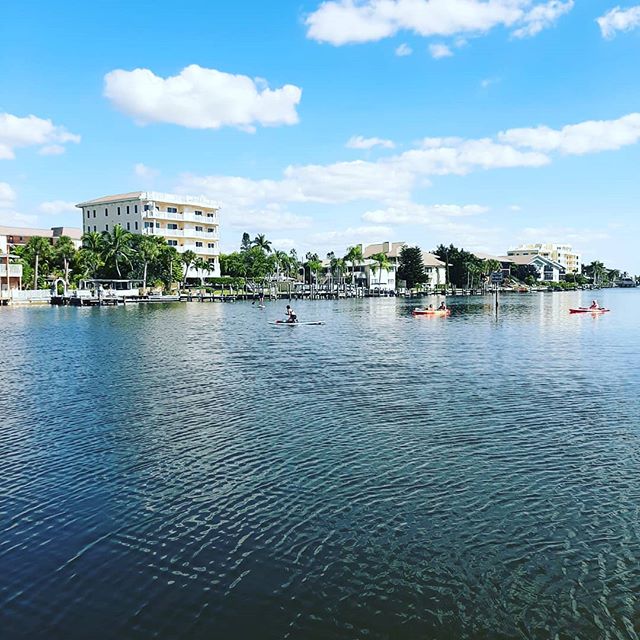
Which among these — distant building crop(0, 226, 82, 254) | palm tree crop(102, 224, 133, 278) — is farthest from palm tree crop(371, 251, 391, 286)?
distant building crop(0, 226, 82, 254)

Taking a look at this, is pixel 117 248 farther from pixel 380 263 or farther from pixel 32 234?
pixel 380 263

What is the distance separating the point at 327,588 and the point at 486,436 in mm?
12397

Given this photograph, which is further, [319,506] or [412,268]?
[412,268]

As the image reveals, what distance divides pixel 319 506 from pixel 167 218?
5334 inches

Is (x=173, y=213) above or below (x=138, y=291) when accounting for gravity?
above

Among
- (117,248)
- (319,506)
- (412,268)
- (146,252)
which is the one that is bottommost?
(319,506)

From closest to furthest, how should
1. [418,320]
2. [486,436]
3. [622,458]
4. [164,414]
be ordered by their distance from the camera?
1. [622,458]
2. [486,436]
3. [164,414]
4. [418,320]

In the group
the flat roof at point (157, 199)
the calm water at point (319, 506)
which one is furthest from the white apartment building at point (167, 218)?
the calm water at point (319, 506)

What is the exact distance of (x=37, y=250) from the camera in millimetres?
122750

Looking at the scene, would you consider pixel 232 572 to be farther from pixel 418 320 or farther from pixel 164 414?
pixel 418 320

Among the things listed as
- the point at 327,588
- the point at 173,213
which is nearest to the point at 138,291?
the point at 173,213

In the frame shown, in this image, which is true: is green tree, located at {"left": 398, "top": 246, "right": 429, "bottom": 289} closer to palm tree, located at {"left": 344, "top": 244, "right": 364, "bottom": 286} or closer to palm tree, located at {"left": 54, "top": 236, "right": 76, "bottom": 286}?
palm tree, located at {"left": 344, "top": 244, "right": 364, "bottom": 286}

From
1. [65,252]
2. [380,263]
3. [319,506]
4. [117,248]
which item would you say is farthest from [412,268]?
[319,506]

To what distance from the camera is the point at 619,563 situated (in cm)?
1330
